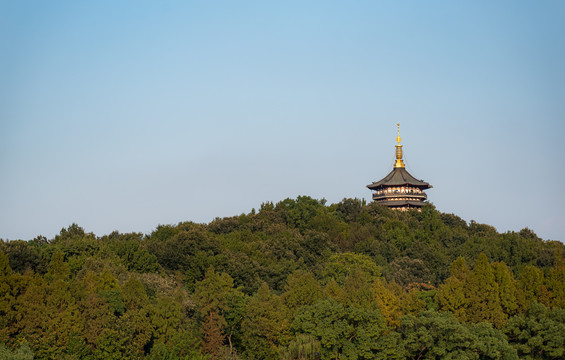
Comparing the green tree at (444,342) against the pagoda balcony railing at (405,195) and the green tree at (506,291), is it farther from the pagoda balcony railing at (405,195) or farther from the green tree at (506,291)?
the pagoda balcony railing at (405,195)

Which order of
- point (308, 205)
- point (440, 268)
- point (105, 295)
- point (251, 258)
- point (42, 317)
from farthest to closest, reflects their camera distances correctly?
point (308, 205)
point (440, 268)
point (251, 258)
point (105, 295)
point (42, 317)

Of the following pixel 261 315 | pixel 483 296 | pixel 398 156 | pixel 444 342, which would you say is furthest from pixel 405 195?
pixel 261 315

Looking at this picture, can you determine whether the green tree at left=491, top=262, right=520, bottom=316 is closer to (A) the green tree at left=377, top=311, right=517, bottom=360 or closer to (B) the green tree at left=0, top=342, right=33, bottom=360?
(A) the green tree at left=377, top=311, right=517, bottom=360

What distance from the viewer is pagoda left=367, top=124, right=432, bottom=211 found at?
73500 mm

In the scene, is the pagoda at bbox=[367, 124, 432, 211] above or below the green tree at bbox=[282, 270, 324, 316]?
above

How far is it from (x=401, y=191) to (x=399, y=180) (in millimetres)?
1111

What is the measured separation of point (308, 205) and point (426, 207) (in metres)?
11.8

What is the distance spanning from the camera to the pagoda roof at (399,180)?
7362 centimetres

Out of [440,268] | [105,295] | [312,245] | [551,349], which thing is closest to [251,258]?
[312,245]

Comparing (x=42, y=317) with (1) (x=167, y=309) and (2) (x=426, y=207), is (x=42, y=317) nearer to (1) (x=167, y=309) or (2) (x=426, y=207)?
(1) (x=167, y=309)

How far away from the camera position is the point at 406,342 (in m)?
33.0

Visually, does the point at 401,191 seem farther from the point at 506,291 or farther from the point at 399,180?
the point at 506,291

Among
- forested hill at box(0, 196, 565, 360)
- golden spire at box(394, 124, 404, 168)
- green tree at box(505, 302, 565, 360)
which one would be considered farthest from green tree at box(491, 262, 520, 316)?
golden spire at box(394, 124, 404, 168)

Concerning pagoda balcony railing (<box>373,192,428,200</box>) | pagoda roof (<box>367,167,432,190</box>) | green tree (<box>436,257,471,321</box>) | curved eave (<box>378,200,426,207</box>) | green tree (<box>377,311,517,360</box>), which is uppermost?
pagoda roof (<box>367,167,432,190</box>)
